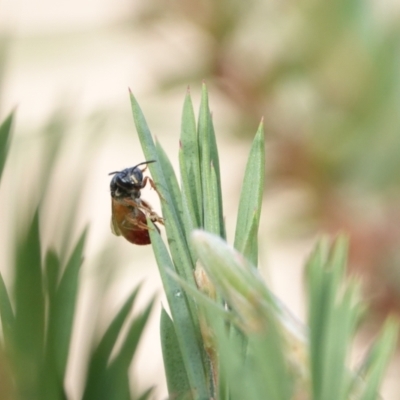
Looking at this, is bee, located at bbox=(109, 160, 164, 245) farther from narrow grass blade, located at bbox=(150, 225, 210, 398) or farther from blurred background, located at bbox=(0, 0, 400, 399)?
narrow grass blade, located at bbox=(150, 225, 210, 398)

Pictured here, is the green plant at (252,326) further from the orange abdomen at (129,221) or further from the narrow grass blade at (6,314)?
the orange abdomen at (129,221)

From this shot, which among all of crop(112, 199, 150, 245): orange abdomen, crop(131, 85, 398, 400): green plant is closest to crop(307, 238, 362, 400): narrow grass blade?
crop(131, 85, 398, 400): green plant

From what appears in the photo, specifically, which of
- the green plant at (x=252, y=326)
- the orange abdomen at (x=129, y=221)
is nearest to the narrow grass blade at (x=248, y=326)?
the green plant at (x=252, y=326)

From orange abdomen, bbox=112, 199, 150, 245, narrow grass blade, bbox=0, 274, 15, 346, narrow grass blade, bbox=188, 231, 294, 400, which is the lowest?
narrow grass blade, bbox=188, 231, 294, 400

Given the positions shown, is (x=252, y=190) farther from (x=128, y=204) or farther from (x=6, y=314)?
(x=128, y=204)

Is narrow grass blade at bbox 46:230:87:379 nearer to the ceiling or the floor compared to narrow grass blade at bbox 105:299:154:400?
nearer to the ceiling

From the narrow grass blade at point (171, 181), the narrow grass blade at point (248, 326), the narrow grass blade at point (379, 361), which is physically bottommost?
the narrow grass blade at point (379, 361)

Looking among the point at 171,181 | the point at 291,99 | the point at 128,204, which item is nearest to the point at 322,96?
the point at 291,99

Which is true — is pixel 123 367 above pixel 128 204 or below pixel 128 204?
below
